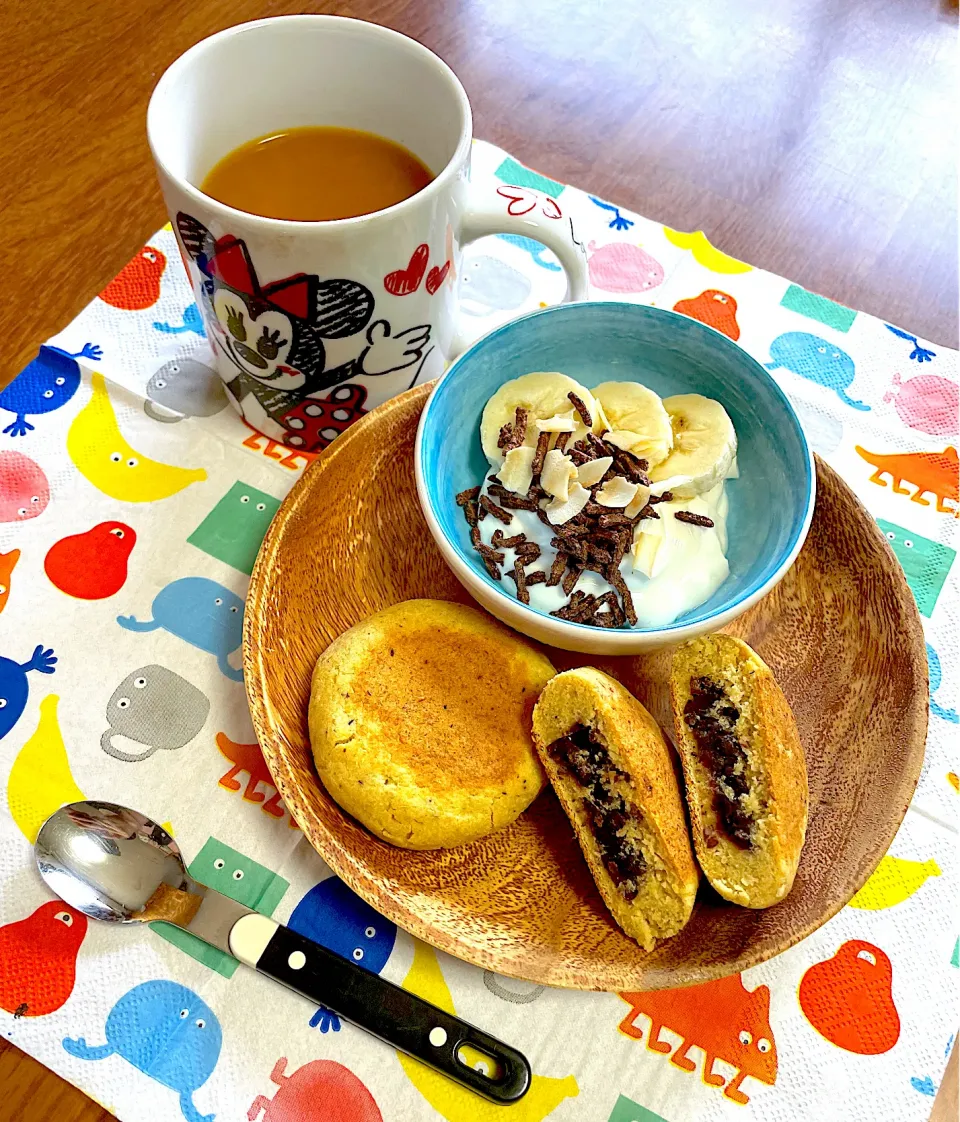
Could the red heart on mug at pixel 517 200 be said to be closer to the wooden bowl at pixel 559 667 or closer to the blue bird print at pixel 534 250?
the wooden bowl at pixel 559 667

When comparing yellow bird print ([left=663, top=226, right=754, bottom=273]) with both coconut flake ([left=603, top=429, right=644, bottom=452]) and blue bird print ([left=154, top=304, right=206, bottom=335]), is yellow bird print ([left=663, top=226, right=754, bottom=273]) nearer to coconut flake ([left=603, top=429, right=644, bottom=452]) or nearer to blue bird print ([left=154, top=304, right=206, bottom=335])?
coconut flake ([left=603, top=429, right=644, bottom=452])

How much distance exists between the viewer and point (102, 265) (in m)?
1.25

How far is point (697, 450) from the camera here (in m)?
0.96

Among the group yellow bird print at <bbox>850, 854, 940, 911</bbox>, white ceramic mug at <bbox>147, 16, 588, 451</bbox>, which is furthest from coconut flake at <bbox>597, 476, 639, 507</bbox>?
yellow bird print at <bbox>850, 854, 940, 911</bbox>

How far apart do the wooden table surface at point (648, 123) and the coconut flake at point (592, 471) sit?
59cm

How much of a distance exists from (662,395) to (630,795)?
0.46 meters

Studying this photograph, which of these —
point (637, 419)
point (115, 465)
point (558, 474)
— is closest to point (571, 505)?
point (558, 474)

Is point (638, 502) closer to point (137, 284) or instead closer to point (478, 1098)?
point (478, 1098)

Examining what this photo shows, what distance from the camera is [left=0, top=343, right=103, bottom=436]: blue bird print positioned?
112 centimetres

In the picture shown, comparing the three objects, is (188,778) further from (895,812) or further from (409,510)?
(895,812)

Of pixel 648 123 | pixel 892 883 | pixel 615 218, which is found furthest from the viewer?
pixel 648 123

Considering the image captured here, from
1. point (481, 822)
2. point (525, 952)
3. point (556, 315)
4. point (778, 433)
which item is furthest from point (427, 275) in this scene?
point (525, 952)

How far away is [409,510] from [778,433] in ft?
1.28

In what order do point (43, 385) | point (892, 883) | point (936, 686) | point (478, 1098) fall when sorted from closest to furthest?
point (478, 1098) → point (892, 883) → point (936, 686) → point (43, 385)
